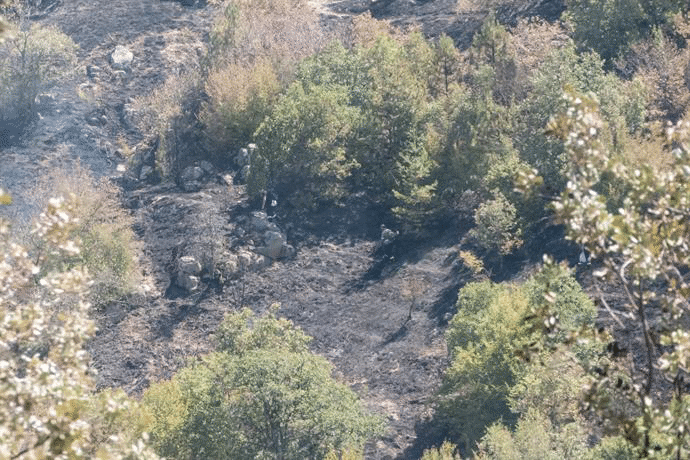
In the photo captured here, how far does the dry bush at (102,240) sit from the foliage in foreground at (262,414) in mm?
14890

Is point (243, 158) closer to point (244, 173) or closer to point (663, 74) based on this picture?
point (244, 173)

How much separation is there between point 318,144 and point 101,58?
29144 mm

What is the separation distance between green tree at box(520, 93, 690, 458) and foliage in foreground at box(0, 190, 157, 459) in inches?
221

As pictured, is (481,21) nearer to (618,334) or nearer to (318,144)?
(318,144)

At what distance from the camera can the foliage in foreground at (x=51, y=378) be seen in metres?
14.0

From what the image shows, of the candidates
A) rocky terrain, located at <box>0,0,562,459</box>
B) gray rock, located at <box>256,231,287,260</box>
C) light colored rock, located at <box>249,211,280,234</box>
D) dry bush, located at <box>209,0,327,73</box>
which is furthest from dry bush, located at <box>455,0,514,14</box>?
gray rock, located at <box>256,231,287,260</box>

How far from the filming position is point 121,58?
9306cm

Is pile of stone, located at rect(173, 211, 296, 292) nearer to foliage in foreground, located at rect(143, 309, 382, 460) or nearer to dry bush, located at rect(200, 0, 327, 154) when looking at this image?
dry bush, located at rect(200, 0, 327, 154)

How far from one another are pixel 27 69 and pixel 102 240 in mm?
26790

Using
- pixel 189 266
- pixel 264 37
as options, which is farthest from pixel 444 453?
→ pixel 264 37

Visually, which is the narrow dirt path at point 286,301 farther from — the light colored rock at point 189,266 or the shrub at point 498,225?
the shrub at point 498,225

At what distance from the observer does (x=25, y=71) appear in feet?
285

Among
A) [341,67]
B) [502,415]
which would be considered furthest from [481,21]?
[502,415]

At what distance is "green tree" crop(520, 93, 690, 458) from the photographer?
45.4 feet
